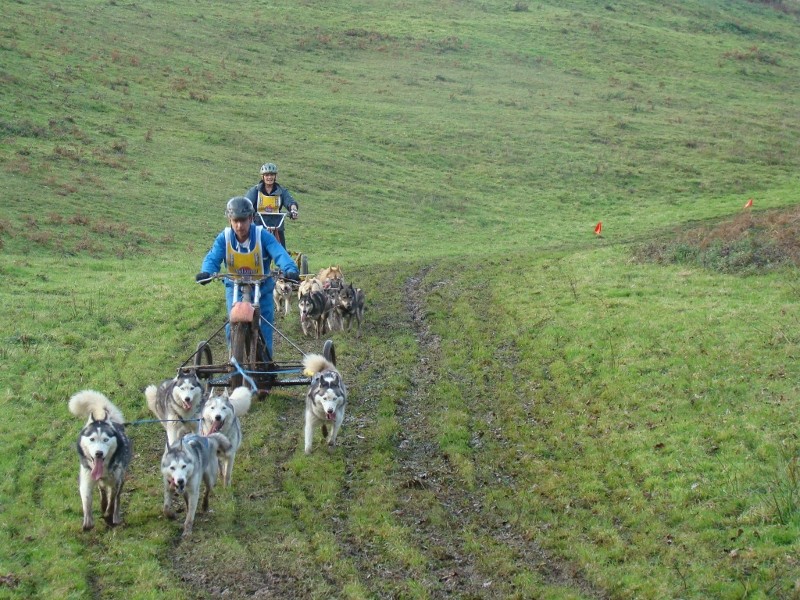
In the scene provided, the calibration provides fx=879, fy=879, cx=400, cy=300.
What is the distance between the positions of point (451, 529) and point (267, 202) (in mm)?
9975

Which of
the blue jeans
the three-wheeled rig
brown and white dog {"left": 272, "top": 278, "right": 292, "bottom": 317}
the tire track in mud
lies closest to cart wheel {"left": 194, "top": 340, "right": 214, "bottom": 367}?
the three-wheeled rig

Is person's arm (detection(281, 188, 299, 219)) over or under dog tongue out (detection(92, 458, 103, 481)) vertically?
over

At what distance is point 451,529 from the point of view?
9.60 metres

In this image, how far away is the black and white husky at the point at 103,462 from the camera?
885 cm

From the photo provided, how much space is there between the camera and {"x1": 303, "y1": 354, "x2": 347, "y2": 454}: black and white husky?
11289 mm

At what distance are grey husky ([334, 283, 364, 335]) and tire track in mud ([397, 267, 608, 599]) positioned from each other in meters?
4.99

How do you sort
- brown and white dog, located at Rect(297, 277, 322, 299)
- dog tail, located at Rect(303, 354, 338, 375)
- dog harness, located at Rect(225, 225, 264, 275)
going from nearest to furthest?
dog tail, located at Rect(303, 354, 338, 375) < dog harness, located at Rect(225, 225, 264, 275) < brown and white dog, located at Rect(297, 277, 322, 299)

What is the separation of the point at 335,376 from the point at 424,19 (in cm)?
5973

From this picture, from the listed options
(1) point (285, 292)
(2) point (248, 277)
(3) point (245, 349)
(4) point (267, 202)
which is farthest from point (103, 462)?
(1) point (285, 292)

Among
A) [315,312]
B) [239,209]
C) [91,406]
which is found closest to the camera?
[91,406]

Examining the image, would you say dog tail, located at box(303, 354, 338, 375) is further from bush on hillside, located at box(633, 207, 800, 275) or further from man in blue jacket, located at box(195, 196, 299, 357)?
bush on hillside, located at box(633, 207, 800, 275)

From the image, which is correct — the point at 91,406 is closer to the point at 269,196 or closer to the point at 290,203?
the point at 290,203

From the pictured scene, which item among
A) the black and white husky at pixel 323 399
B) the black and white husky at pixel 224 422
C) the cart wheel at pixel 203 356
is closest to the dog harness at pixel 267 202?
the cart wheel at pixel 203 356

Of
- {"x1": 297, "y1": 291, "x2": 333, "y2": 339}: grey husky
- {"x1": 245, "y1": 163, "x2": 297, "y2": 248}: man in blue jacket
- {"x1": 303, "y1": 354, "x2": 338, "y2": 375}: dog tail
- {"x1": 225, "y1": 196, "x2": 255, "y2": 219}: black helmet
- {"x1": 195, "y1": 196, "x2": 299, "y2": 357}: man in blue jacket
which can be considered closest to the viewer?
{"x1": 303, "y1": 354, "x2": 338, "y2": 375}: dog tail
